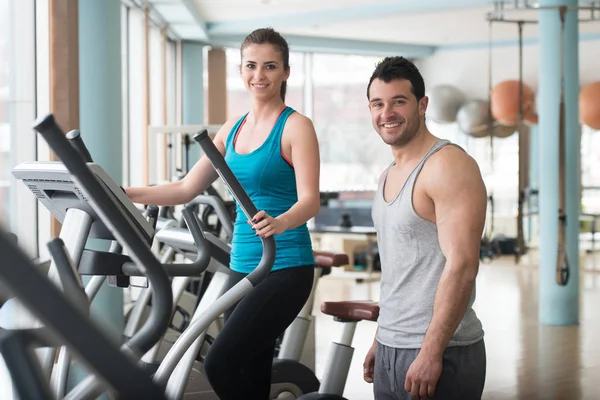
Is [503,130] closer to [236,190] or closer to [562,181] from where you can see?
[562,181]

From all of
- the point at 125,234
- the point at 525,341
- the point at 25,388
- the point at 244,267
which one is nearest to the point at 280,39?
the point at 244,267

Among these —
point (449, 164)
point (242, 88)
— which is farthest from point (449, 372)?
point (242, 88)

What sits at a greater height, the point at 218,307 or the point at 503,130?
the point at 503,130

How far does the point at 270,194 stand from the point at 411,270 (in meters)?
0.49

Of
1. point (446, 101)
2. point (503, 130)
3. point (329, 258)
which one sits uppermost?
point (446, 101)

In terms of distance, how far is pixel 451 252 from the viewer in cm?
173

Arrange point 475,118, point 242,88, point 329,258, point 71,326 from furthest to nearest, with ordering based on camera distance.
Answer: point 242,88 → point 475,118 → point 329,258 → point 71,326

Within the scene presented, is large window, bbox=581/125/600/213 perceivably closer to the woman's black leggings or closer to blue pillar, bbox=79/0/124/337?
blue pillar, bbox=79/0/124/337

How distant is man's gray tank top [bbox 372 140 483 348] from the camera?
1.81 meters

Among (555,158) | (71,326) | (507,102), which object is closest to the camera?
(71,326)

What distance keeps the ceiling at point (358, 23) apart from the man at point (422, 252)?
5.64 m

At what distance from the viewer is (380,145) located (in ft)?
40.5

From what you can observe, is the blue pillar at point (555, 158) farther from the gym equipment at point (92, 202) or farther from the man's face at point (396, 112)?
the gym equipment at point (92, 202)

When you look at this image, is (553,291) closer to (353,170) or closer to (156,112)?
Answer: (156,112)
